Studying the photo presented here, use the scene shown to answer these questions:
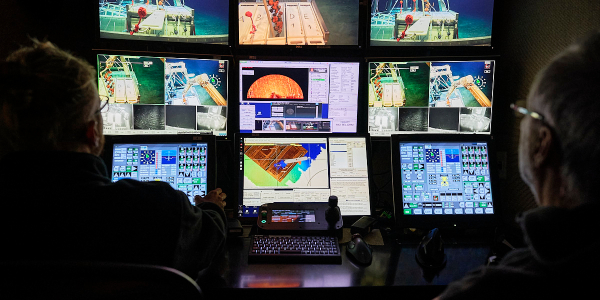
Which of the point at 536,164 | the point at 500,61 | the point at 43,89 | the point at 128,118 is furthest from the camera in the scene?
the point at 500,61

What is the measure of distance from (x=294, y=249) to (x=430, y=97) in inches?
41.8

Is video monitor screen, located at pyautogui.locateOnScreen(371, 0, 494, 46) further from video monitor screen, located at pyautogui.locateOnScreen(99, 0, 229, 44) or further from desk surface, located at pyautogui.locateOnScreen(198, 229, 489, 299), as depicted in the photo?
desk surface, located at pyautogui.locateOnScreen(198, 229, 489, 299)

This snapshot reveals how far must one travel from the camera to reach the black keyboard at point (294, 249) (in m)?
1.42

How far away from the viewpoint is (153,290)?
0.69 metres

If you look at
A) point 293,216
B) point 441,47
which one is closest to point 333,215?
point 293,216

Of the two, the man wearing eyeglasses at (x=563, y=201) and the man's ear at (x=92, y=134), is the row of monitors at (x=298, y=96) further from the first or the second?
the man wearing eyeglasses at (x=563, y=201)

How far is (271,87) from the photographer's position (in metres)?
1.91

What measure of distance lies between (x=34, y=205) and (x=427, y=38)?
179cm

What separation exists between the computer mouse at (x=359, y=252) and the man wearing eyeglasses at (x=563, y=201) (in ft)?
2.18

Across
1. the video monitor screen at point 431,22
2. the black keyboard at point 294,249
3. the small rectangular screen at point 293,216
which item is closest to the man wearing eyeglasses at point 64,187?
the black keyboard at point 294,249

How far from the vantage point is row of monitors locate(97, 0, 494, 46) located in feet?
6.16

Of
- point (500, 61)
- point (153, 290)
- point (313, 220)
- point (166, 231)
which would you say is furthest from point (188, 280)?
point (500, 61)

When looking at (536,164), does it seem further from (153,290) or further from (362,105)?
(362,105)

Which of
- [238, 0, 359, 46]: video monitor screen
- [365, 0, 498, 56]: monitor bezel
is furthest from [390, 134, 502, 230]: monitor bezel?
[238, 0, 359, 46]: video monitor screen
